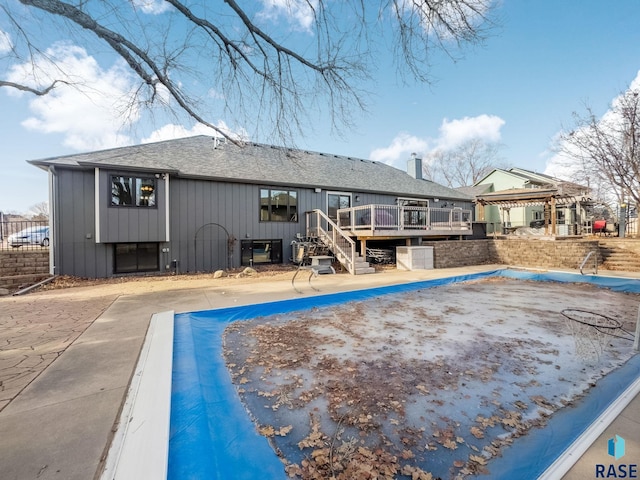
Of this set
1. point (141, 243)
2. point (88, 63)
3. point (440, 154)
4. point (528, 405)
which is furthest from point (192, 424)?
point (440, 154)

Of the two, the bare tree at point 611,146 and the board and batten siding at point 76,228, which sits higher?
the bare tree at point 611,146

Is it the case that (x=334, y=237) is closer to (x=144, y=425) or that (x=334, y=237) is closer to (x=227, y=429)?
(x=227, y=429)

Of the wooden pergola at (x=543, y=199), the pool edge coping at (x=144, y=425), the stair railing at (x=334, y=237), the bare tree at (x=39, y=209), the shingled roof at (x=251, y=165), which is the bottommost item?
the pool edge coping at (x=144, y=425)

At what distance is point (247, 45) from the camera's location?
4812mm

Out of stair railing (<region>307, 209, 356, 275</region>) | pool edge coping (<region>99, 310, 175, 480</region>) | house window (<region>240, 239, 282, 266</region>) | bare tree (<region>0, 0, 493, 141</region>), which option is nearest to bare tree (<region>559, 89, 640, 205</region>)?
stair railing (<region>307, 209, 356, 275</region>)

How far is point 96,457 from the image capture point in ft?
5.89

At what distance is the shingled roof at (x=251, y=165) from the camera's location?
8.73m

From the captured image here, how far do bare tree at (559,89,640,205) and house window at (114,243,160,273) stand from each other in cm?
1848

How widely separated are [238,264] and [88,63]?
7298mm

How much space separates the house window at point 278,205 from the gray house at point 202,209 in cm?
4

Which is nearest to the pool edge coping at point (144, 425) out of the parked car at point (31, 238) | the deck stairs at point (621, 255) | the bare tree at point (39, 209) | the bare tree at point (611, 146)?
the parked car at point (31, 238)

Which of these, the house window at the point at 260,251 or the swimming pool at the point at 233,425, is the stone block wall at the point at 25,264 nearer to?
the house window at the point at 260,251

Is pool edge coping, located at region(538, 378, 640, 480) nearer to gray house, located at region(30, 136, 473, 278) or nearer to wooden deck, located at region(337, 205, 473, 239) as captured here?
gray house, located at region(30, 136, 473, 278)

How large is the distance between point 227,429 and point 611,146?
17.2 m
